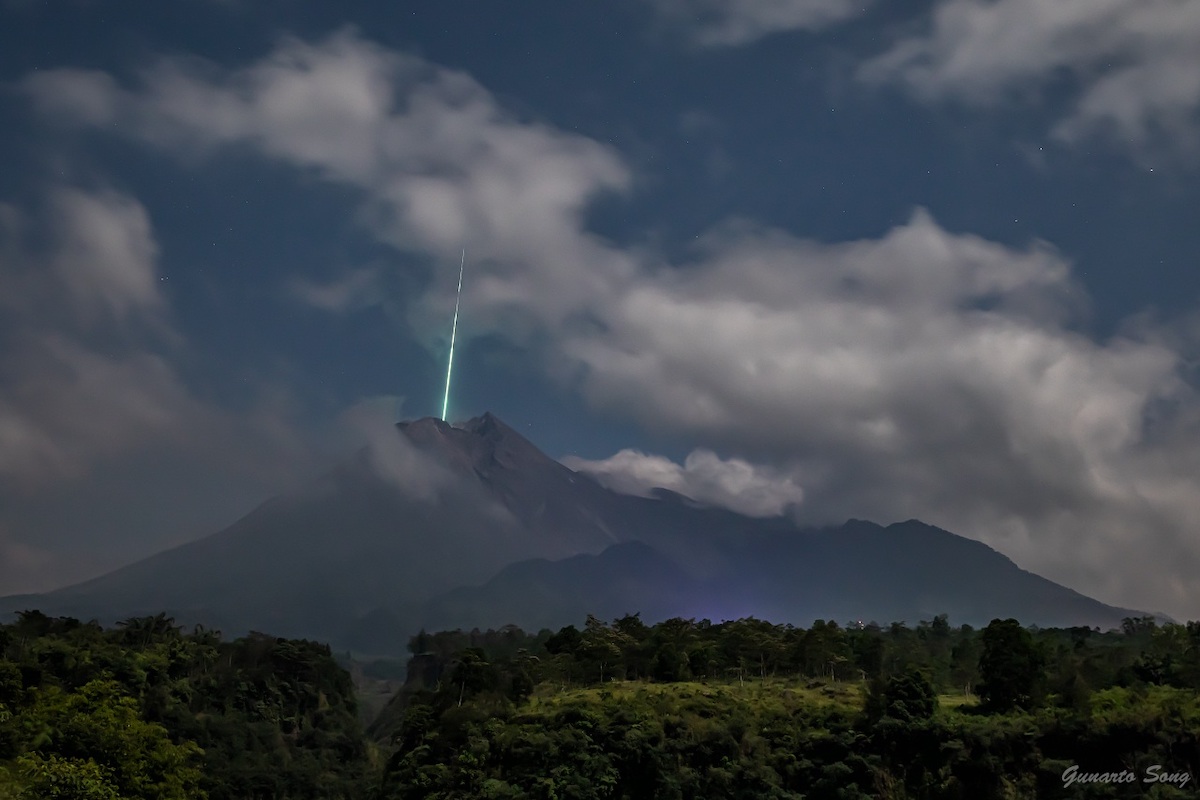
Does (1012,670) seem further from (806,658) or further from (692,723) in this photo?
(692,723)

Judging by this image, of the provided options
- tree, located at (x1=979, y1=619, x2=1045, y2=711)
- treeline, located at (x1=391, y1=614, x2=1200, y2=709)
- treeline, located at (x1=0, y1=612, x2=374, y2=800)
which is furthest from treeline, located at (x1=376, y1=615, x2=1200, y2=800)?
treeline, located at (x1=0, y1=612, x2=374, y2=800)

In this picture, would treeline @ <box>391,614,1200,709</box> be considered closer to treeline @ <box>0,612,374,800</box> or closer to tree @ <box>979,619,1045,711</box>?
tree @ <box>979,619,1045,711</box>

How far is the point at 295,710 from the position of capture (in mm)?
104938

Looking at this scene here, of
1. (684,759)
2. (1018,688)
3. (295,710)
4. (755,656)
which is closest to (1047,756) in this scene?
(1018,688)

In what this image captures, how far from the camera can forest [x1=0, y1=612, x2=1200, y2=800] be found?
50375 mm

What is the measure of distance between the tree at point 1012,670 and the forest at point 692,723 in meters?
0.12

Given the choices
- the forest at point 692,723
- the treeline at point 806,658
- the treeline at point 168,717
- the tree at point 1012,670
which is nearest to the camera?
the treeline at point 168,717

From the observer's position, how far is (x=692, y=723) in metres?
61.7

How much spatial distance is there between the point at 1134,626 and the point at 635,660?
91.7 metres

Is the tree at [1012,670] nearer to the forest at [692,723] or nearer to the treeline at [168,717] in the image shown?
the forest at [692,723]

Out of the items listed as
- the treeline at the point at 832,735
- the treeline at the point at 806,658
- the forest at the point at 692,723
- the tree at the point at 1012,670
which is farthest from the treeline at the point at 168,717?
the tree at the point at 1012,670

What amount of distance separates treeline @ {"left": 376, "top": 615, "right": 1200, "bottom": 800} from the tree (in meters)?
0.09

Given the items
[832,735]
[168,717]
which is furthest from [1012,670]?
[168,717]

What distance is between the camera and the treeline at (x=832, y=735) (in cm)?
5422
